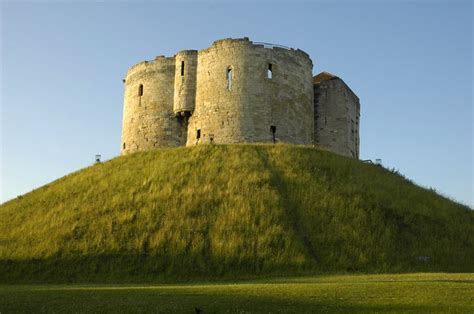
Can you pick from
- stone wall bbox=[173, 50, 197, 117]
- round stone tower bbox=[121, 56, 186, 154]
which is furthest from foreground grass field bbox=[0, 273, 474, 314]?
round stone tower bbox=[121, 56, 186, 154]

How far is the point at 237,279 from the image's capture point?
64.8ft

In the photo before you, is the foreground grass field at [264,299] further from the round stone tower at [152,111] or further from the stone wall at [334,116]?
the round stone tower at [152,111]

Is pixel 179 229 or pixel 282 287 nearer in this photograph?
pixel 282 287

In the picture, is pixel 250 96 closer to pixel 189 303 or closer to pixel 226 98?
pixel 226 98

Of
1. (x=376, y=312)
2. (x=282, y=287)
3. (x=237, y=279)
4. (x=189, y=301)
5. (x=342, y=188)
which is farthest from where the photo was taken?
(x=342, y=188)

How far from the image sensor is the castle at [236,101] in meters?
34.9

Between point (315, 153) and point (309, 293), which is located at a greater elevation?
point (315, 153)

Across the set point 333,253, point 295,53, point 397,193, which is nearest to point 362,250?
point 333,253

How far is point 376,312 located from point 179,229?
13.4 meters

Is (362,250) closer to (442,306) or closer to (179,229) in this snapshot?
(179,229)

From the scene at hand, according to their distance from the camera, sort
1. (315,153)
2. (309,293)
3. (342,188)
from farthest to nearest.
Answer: (315,153) → (342,188) → (309,293)

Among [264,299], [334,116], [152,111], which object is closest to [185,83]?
[152,111]

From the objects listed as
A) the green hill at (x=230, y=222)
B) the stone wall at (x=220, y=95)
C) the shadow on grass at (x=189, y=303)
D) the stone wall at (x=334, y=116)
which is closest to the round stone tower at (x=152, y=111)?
the stone wall at (x=220, y=95)

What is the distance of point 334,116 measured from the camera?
38.1 metres
